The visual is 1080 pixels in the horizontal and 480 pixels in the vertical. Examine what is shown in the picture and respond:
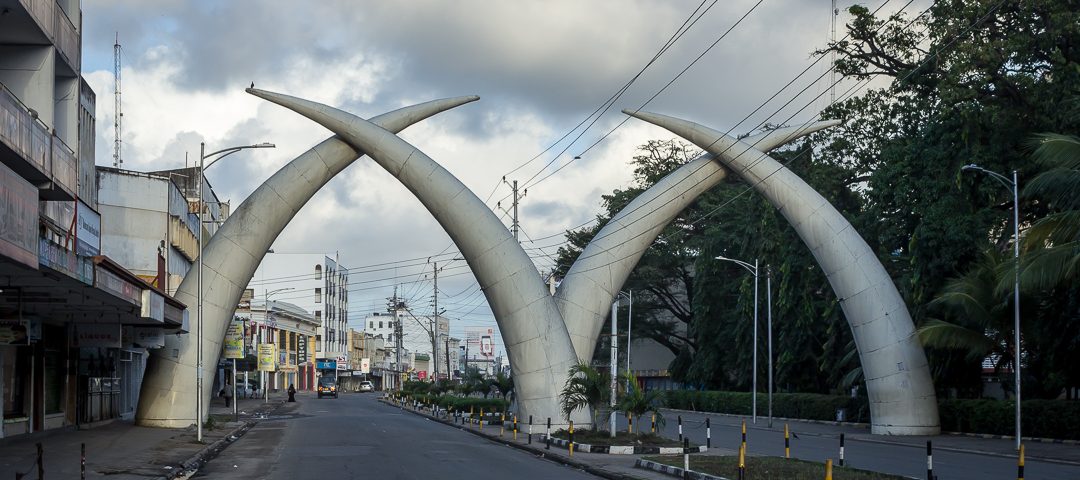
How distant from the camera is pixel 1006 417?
39.9 metres

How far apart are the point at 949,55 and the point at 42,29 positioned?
1159 inches

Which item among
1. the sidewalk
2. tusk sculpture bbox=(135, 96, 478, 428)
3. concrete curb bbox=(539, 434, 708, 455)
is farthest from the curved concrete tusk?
the sidewalk

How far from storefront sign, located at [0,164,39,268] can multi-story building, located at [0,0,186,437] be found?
23 millimetres

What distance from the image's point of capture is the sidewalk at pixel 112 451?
23.5 m

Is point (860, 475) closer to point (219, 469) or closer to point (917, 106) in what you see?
point (219, 469)

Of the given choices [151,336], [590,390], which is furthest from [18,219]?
[151,336]

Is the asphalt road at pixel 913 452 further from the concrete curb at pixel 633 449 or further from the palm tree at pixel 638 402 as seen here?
the palm tree at pixel 638 402

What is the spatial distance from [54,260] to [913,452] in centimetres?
2333

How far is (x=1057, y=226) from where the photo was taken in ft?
84.6

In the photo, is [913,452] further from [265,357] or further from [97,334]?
[265,357]

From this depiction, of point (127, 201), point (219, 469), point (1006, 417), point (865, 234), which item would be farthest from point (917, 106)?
point (127, 201)

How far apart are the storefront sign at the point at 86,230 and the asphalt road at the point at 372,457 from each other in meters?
6.10

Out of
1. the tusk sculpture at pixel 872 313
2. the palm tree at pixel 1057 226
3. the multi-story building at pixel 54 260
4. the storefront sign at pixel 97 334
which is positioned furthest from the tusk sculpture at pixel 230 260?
the palm tree at pixel 1057 226

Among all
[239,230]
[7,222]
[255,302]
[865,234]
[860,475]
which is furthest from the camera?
[255,302]
